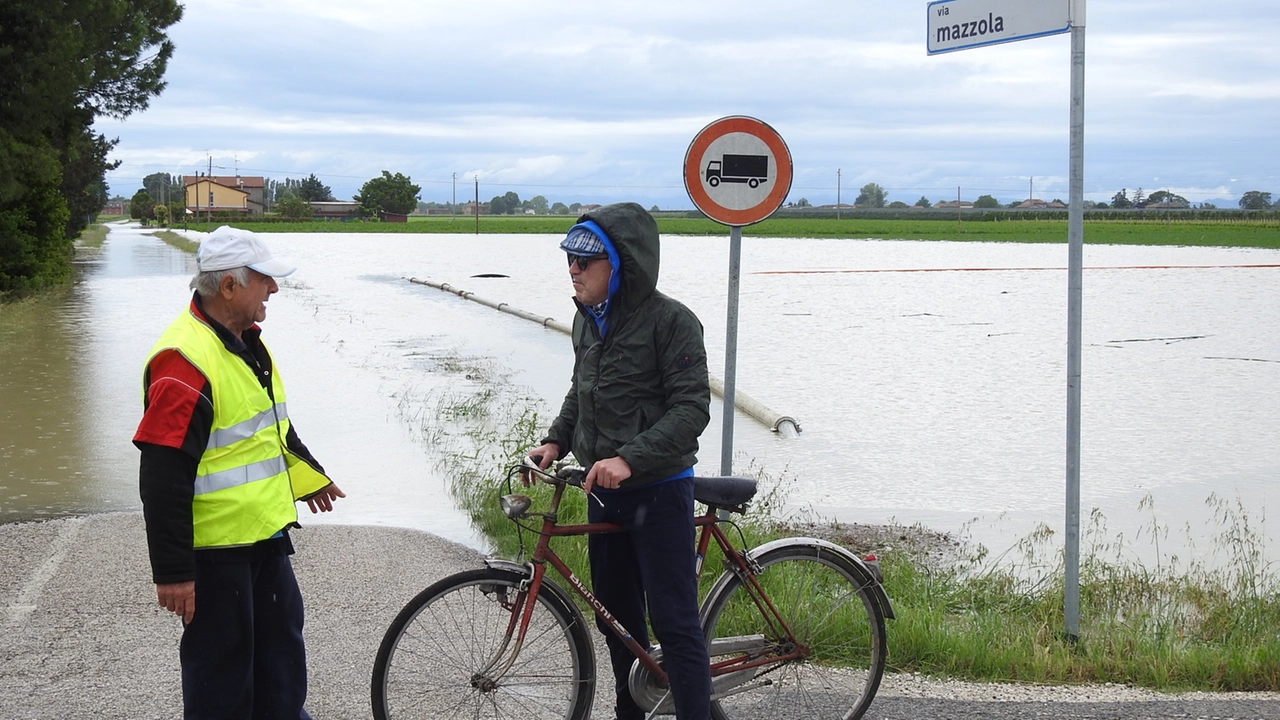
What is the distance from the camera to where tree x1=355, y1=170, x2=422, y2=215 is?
17212cm

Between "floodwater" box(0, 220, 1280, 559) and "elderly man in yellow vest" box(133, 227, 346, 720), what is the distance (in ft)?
12.7

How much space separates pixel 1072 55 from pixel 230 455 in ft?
11.6

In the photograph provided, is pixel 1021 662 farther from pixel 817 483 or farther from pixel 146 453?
pixel 817 483

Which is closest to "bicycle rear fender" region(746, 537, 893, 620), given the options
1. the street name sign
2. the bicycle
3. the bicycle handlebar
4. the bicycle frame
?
the bicycle

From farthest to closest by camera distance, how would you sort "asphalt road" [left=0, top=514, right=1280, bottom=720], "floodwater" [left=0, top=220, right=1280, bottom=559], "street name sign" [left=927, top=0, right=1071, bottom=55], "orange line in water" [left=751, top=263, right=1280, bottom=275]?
"orange line in water" [left=751, top=263, right=1280, bottom=275] → "floodwater" [left=0, top=220, right=1280, bottom=559] → "street name sign" [left=927, top=0, right=1071, bottom=55] → "asphalt road" [left=0, top=514, right=1280, bottom=720]

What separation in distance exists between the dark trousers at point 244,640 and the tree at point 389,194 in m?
173

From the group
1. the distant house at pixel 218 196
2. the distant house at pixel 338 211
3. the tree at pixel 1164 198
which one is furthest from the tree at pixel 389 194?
the tree at pixel 1164 198

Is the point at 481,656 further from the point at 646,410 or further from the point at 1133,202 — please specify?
the point at 1133,202

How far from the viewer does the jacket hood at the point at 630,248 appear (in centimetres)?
386

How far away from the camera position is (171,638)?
17.7 feet

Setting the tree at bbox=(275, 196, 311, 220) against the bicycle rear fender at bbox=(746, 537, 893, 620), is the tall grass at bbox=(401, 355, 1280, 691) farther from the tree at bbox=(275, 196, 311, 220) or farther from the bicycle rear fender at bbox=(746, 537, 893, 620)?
the tree at bbox=(275, 196, 311, 220)

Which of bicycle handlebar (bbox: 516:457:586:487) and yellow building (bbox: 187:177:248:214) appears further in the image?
yellow building (bbox: 187:177:248:214)

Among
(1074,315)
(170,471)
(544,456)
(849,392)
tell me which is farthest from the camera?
(849,392)

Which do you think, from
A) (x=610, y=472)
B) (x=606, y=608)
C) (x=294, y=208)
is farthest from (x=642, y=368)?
(x=294, y=208)
